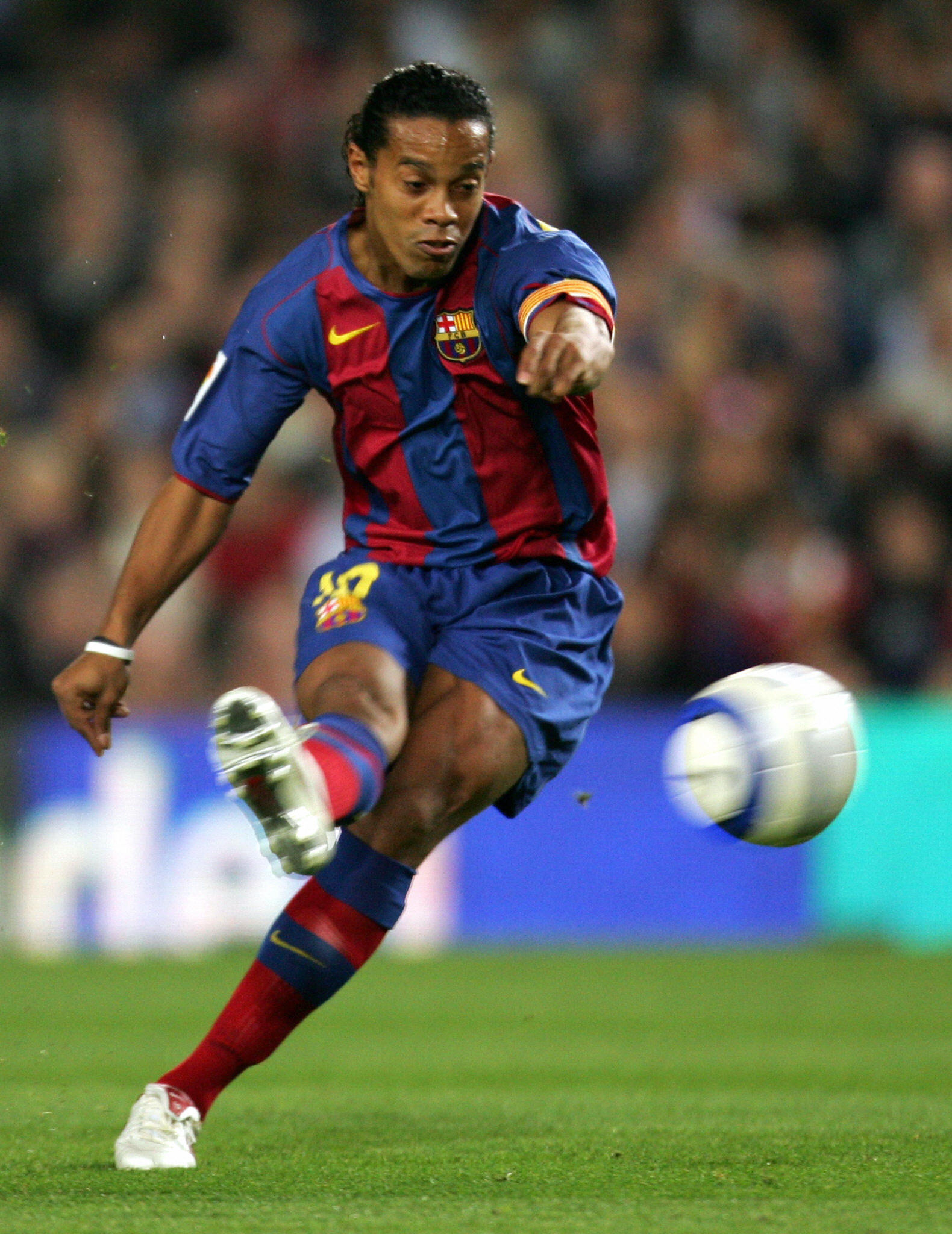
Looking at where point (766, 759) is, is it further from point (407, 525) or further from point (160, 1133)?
point (160, 1133)

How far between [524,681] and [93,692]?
0.83 m

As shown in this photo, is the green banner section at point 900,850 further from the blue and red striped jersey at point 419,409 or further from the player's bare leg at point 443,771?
the player's bare leg at point 443,771

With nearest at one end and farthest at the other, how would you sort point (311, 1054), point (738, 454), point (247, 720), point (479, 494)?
point (247, 720), point (479, 494), point (311, 1054), point (738, 454)

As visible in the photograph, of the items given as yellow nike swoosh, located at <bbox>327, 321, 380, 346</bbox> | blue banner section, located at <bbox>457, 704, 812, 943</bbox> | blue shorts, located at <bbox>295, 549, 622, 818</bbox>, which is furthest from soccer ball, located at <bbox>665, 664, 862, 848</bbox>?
blue banner section, located at <bbox>457, 704, 812, 943</bbox>

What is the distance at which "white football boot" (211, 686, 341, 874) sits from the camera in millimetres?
3078

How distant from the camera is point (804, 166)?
1097 centimetres

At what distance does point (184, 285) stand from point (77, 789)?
290 cm

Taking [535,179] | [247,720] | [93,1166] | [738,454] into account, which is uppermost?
[535,179]

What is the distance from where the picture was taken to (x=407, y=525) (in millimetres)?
3889

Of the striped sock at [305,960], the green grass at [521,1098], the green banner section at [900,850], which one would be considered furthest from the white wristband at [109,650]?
the green banner section at [900,850]

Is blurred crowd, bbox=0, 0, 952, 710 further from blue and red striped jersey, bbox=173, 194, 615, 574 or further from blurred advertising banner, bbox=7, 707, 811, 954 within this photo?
blue and red striped jersey, bbox=173, 194, 615, 574

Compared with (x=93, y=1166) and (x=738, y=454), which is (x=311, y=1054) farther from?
(x=738, y=454)

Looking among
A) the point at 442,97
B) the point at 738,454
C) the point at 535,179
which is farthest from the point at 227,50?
the point at 442,97

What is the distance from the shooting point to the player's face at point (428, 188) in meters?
3.59
